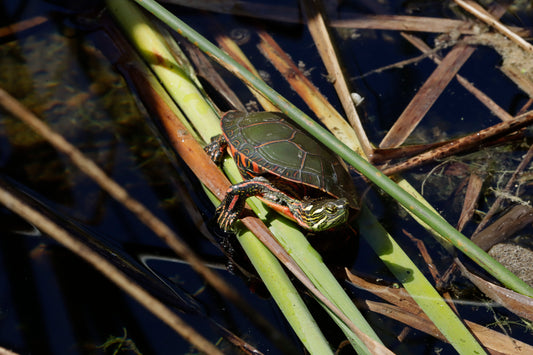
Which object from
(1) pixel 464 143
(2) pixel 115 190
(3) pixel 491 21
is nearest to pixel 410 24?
(3) pixel 491 21

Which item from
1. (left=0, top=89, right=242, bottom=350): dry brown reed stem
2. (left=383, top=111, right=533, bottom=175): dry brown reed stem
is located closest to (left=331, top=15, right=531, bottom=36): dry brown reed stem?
(left=383, top=111, right=533, bottom=175): dry brown reed stem

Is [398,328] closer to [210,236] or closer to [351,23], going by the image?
[210,236]

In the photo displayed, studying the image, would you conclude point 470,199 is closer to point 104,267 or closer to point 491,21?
point 491,21

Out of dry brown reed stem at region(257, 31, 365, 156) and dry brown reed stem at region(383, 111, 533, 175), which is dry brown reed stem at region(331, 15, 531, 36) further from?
dry brown reed stem at region(383, 111, 533, 175)

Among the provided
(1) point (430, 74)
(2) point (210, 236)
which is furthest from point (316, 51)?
(2) point (210, 236)

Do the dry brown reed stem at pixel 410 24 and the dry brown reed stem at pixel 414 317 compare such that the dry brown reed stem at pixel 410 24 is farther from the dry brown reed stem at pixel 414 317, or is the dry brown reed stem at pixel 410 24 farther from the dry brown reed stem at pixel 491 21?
the dry brown reed stem at pixel 414 317
